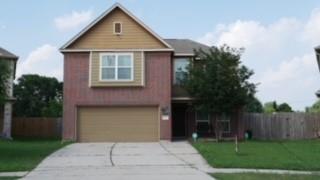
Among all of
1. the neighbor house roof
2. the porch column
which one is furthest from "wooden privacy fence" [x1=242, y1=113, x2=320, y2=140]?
the porch column

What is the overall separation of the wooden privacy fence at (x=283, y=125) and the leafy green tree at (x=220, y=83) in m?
4.55

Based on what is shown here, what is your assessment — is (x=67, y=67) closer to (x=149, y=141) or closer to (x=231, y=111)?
(x=149, y=141)

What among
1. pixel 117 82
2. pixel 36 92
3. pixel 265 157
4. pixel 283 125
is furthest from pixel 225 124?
pixel 36 92

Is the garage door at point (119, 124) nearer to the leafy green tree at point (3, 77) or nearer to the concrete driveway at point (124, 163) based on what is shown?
the concrete driveway at point (124, 163)

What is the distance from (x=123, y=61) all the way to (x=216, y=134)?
278 inches

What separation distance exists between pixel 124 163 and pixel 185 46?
17570 millimetres

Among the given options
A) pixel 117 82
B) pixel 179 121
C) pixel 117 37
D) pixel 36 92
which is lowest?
pixel 179 121

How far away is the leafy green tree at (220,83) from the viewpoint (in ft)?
107

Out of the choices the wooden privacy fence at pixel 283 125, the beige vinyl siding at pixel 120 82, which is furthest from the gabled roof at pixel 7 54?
the wooden privacy fence at pixel 283 125

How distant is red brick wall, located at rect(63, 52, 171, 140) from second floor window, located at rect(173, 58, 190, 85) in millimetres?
2590

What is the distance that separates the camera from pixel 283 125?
38031mm

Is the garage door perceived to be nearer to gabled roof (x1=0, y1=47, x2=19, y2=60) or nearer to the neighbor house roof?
the neighbor house roof

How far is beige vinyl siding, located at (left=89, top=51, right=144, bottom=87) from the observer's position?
1300 inches

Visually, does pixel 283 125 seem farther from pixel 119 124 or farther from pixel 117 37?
pixel 117 37
